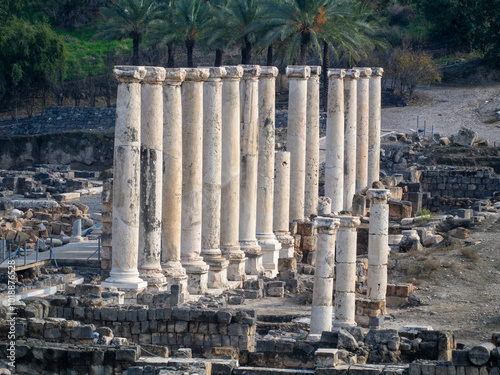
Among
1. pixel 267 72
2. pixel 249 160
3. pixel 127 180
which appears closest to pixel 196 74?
pixel 127 180

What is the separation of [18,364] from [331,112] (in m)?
20.0

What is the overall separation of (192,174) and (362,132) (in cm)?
1413

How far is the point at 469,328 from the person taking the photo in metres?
24.5

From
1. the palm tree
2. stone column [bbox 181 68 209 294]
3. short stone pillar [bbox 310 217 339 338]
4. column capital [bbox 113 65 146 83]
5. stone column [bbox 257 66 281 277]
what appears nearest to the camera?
short stone pillar [bbox 310 217 339 338]

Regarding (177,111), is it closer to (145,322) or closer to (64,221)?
(145,322)

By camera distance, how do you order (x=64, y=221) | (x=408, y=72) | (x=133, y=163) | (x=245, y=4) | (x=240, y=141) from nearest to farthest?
(x=133, y=163) < (x=240, y=141) < (x=64, y=221) < (x=245, y=4) < (x=408, y=72)

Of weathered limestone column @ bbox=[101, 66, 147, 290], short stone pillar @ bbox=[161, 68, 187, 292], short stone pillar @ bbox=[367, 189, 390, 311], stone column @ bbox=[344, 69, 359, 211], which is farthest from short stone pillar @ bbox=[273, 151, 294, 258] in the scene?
weathered limestone column @ bbox=[101, 66, 147, 290]

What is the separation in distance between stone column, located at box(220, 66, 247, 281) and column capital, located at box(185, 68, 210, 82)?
186 cm

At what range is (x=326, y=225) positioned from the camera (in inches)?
919

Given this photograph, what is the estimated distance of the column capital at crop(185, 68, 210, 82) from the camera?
2645 cm

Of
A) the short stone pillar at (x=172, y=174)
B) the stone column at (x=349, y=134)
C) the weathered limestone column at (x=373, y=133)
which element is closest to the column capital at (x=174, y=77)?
the short stone pillar at (x=172, y=174)

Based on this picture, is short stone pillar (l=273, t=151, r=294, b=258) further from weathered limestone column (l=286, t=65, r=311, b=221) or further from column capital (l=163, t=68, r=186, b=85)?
column capital (l=163, t=68, r=186, b=85)

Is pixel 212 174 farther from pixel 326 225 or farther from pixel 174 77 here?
pixel 326 225

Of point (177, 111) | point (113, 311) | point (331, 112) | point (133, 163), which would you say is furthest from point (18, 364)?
point (331, 112)
